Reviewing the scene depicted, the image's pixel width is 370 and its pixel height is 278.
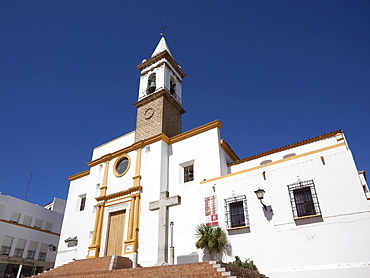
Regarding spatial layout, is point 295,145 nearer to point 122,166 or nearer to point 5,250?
point 122,166

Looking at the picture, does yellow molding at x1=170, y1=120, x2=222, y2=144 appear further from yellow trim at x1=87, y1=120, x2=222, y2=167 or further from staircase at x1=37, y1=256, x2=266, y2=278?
staircase at x1=37, y1=256, x2=266, y2=278

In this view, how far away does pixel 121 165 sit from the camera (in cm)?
2138

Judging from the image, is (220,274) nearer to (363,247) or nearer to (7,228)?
(363,247)

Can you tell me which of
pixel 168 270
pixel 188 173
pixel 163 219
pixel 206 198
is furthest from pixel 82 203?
pixel 168 270

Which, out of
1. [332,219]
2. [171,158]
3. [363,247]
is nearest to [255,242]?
[332,219]

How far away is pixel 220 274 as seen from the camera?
9672 mm

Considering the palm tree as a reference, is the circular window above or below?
above

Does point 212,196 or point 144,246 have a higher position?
point 212,196

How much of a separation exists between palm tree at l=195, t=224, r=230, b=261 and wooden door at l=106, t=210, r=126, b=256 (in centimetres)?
625

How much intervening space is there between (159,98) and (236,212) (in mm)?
11340

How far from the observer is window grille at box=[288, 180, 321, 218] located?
12441 mm

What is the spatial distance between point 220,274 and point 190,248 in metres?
5.72

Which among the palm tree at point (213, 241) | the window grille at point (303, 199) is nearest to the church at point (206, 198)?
the window grille at point (303, 199)

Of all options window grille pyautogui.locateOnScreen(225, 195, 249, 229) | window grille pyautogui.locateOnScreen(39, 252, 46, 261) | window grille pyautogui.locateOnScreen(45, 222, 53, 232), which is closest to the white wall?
window grille pyautogui.locateOnScreen(45, 222, 53, 232)
